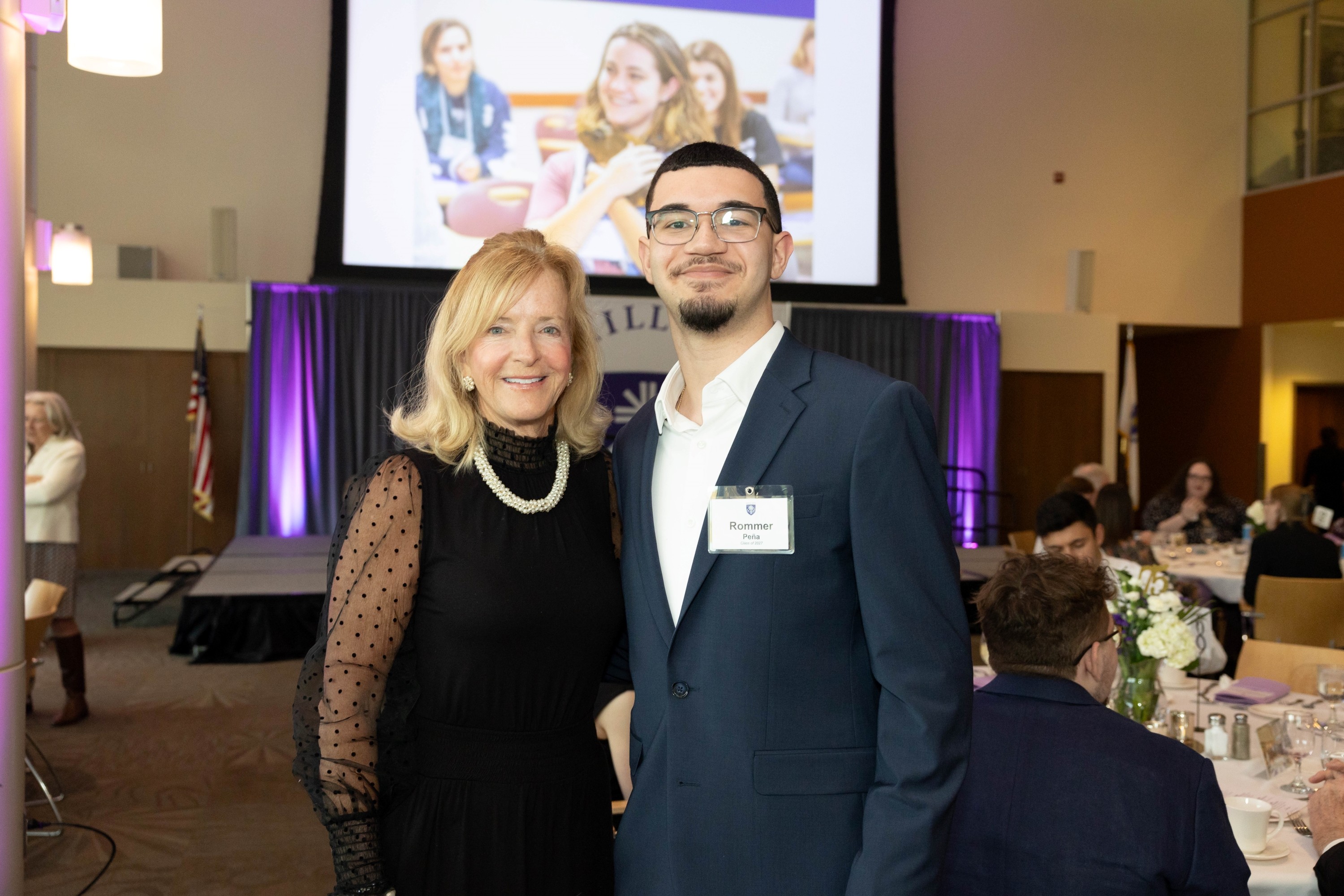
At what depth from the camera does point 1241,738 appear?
2844 mm

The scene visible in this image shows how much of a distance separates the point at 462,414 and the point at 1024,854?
1.23 meters

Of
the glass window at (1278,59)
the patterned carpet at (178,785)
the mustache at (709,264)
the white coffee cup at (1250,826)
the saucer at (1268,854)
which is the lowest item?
the patterned carpet at (178,785)

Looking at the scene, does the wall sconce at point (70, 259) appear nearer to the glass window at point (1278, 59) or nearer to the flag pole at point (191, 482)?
the flag pole at point (191, 482)

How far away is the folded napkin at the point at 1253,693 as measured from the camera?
3344 mm

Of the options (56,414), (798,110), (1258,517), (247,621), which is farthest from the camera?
(798,110)

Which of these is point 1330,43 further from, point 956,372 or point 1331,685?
point 1331,685

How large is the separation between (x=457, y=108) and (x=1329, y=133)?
9.87 meters

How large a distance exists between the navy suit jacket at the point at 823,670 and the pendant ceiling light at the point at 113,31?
2.37 meters

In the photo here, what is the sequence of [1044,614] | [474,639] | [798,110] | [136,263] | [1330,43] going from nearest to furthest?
[474,639] < [1044,614] < [136,263] < [798,110] < [1330,43]

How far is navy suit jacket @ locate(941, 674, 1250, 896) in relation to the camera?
70.6 inches

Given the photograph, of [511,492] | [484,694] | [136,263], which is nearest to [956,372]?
[136,263]

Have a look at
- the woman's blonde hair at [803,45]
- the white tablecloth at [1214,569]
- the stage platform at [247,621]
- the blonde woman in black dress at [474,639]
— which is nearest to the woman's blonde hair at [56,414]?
the stage platform at [247,621]

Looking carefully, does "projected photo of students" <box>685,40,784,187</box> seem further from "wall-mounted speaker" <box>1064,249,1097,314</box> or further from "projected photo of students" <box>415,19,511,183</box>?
"wall-mounted speaker" <box>1064,249,1097,314</box>

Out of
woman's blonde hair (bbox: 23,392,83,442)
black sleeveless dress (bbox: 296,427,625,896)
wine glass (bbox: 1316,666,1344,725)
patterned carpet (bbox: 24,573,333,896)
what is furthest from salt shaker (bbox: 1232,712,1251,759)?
woman's blonde hair (bbox: 23,392,83,442)
